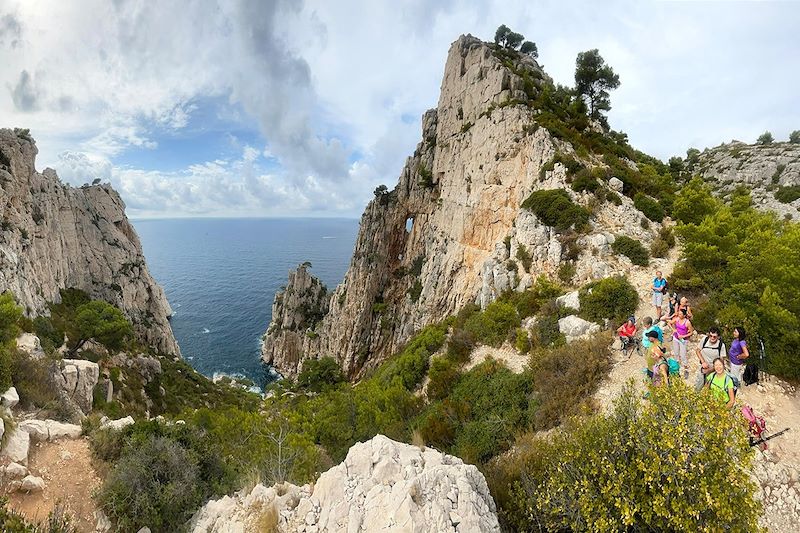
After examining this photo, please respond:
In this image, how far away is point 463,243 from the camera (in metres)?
40.0

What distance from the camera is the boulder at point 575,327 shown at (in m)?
17.4

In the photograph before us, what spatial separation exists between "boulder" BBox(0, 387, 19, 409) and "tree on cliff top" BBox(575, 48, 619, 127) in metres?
49.1

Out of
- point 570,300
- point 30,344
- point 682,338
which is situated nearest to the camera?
point 682,338

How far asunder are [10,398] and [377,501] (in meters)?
14.1

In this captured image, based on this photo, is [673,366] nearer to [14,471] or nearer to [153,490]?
[153,490]

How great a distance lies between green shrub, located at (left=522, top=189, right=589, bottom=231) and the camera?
2452 cm

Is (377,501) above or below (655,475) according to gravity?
below

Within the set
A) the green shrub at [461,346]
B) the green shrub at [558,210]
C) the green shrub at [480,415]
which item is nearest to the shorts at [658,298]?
the green shrub at [480,415]

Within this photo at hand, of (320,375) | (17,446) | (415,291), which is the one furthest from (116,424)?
(415,291)

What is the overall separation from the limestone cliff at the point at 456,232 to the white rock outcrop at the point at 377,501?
17.8m

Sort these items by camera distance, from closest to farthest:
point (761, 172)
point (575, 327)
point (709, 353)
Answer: point (709, 353), point (575, 327), point (761, 172)

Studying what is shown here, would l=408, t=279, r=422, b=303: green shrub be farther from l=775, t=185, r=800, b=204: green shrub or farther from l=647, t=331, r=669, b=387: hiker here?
l=775, t=185, r=800, b=204: green shrub

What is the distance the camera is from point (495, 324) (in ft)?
72.2

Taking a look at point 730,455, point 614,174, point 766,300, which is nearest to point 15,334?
point 730,455
